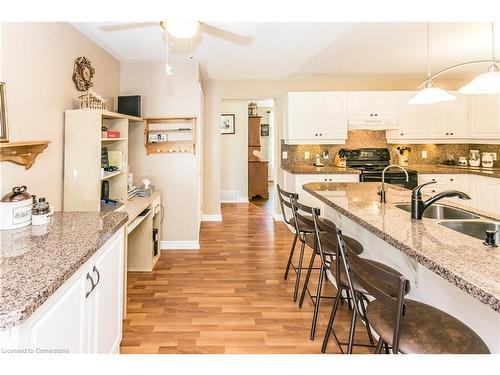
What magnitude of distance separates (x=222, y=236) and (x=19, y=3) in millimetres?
4342

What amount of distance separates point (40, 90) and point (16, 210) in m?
1.06

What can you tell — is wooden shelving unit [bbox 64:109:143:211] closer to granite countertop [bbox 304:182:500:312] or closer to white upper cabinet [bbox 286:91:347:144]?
granite countertop [bbox 304:182:500:312]

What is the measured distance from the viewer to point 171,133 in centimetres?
398

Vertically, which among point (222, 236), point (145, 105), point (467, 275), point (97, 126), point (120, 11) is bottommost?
point (222, 236)

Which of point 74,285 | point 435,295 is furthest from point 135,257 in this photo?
point 435,295

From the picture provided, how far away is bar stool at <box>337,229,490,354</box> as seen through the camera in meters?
1.05

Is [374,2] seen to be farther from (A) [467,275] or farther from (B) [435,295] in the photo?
(B) [435,295]

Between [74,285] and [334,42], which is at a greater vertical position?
[334,42]

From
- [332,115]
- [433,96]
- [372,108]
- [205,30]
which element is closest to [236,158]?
[332,115]

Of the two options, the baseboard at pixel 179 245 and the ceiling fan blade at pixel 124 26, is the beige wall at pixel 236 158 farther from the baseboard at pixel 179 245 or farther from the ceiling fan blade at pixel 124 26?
the ceiling fan blade at pixel 124 26

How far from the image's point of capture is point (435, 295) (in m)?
1.48

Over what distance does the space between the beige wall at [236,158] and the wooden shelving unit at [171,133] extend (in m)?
3.62

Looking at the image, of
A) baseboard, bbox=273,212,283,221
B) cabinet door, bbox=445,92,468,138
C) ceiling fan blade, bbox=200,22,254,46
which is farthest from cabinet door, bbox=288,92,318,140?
cabinet door, bbox=445,92,468,138

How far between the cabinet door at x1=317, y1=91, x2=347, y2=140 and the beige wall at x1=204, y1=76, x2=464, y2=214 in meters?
0.46
